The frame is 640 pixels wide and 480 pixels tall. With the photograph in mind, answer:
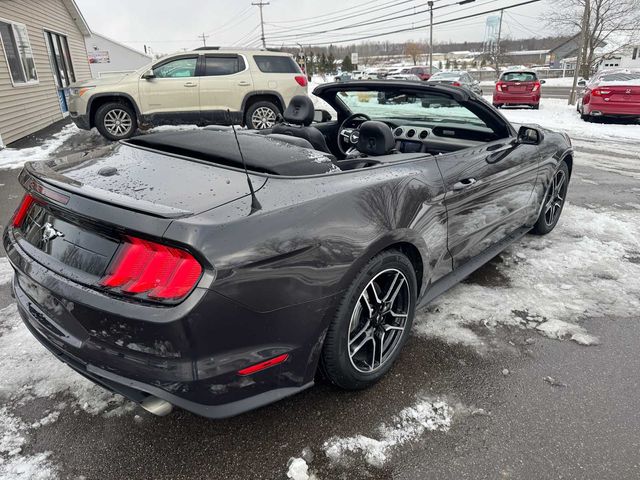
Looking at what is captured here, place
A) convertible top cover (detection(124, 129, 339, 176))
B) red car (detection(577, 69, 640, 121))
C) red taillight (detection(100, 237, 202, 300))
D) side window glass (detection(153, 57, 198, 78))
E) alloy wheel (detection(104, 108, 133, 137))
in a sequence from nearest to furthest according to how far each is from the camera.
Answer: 1. red taillight (detection(100, 237, 202, 300))
2. convertible top cover (detection(124, 129, 339, 176))
3. alloy wheel (detection(104, 108, 133, 137))
4. side window glass (detection(153, 57, 198, 78))
5. red car (detection(577, 69, 640, 121))

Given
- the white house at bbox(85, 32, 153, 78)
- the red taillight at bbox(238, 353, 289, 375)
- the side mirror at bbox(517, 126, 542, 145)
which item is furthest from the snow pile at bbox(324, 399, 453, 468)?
the white house at bbox(85, 32, 153, 78)

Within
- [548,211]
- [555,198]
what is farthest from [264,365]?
[555,198]

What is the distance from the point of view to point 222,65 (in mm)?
10031

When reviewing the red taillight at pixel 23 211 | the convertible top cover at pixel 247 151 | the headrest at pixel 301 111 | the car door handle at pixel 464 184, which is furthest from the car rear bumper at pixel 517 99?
the red taillight at pixel 23 211

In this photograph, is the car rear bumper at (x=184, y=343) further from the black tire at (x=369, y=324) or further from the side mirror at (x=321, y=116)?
the side mirror at (x=321, y=116)

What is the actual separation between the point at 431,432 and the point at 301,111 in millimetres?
2543

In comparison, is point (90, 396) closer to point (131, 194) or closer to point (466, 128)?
point (131, 194)

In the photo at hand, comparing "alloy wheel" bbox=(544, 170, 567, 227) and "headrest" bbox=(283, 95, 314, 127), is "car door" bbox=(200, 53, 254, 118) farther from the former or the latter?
"alloy wheel" bbox=(544, 170, 567, 227)

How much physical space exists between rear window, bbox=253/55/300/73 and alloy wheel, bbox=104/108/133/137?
3.10 m

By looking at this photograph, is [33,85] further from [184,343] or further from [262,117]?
[184,343]

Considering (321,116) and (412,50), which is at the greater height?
(412,50)

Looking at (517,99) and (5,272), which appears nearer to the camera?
(5,272)

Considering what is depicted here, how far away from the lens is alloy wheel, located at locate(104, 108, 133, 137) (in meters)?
9.43

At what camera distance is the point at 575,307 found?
10.5 feet
